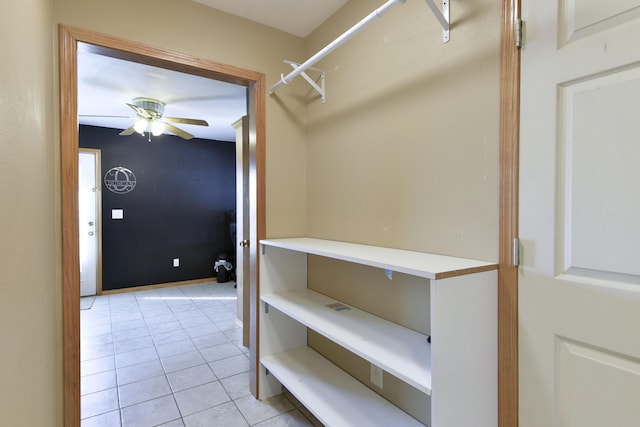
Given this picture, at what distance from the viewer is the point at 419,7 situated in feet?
4.79

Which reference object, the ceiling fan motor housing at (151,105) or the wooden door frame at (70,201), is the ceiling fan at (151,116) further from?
the wooden door frame at (70,201)

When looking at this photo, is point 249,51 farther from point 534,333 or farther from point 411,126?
point 534,333

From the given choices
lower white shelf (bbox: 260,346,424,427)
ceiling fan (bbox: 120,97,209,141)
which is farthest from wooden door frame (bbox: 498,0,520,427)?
ceiling fan (bbox: 120,97,209,141)

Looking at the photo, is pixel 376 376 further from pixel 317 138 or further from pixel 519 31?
pixel 519 31

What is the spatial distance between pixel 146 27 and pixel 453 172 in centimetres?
178

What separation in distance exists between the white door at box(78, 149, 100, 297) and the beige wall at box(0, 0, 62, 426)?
12.3 feet

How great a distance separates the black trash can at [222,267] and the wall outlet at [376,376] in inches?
164

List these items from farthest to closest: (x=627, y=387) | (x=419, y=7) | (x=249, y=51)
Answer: (x=249, y=51), (x=419, y=7), (x=627, y=387)

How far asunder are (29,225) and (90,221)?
4.37 m

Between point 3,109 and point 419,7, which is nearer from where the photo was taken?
point 3,109

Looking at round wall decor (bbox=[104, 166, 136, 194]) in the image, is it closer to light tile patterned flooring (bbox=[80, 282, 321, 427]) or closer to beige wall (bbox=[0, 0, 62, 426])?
light tile patterned flooring (bbox=[80, 282, 321, 427])

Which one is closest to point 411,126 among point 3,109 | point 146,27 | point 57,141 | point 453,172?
point 453,172

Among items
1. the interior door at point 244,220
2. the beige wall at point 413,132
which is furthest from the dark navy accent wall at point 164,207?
the beige wall at point 413,132

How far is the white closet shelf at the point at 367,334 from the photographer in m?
1.13
